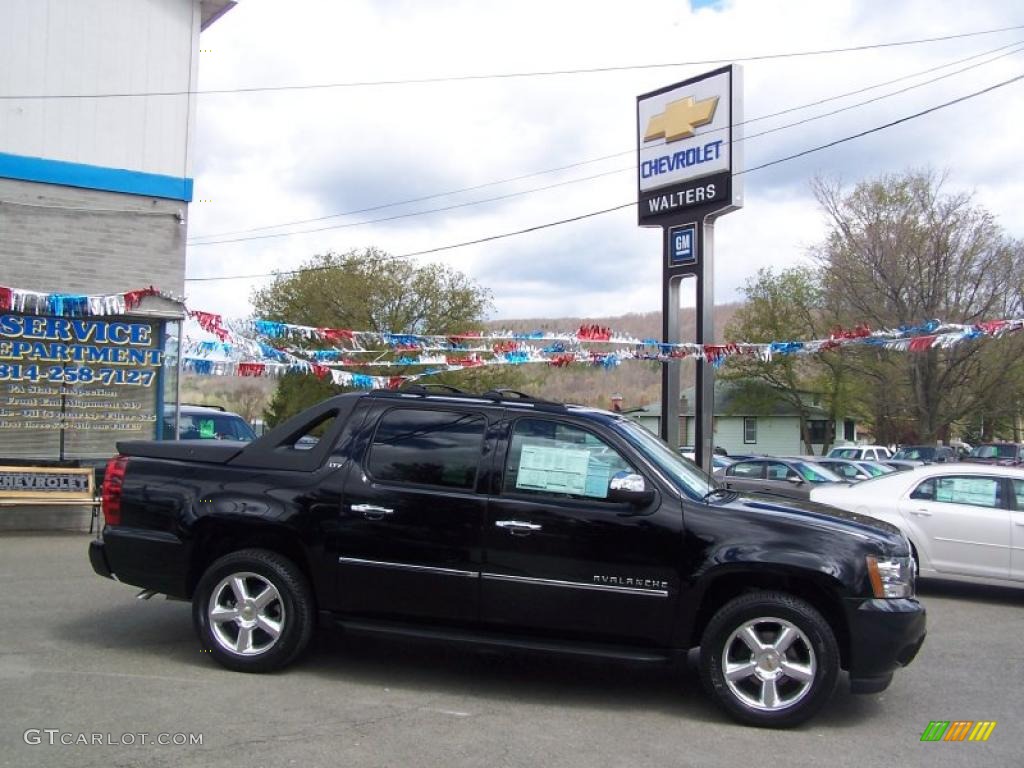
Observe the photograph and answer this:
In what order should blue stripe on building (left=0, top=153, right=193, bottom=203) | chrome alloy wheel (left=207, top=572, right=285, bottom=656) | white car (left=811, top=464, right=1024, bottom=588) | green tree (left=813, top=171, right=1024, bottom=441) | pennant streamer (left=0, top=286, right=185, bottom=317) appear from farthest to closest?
green tree (left=813, top=171, right=1024, bottom=441) → blue stripe on building (left=0, top=153, right=193, bottom=203) → pennant streamer (left=0, top=286, right=185, bottom=317) → white car (left=811, top=464, right=1024, bottom=588) → chrome alloy wheel (left=207, top=572, right=285, bottom=656)

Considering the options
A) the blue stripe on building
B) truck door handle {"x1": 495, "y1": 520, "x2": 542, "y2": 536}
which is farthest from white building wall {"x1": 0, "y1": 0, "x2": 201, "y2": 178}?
truck door handle {"x1": 495, "y1": 520, "x2": 542, "y2": 536}

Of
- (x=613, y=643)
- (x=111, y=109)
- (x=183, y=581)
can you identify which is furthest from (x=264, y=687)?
(x=111, y=109)

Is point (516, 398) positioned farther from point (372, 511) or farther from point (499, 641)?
point (499, 641)

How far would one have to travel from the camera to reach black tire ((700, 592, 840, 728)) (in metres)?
5.39

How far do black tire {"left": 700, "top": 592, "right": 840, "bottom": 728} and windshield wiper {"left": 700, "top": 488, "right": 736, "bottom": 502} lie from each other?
66cm

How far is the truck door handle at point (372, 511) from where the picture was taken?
Result: 5992 mm

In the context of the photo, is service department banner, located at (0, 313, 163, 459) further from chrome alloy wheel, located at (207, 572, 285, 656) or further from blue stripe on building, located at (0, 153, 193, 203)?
chrome alloy wheel, located at (207, 572, 285, 656)

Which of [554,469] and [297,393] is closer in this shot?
[554,469]

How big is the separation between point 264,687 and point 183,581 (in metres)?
0.98

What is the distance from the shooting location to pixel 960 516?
991cm

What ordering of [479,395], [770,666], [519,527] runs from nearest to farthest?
1. [770,666]
2. [519,527]
3. [479,395]

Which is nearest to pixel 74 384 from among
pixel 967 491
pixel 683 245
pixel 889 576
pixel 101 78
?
pixel 101 78

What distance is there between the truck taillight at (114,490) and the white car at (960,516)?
7.61m

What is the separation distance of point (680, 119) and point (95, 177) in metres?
9.57
